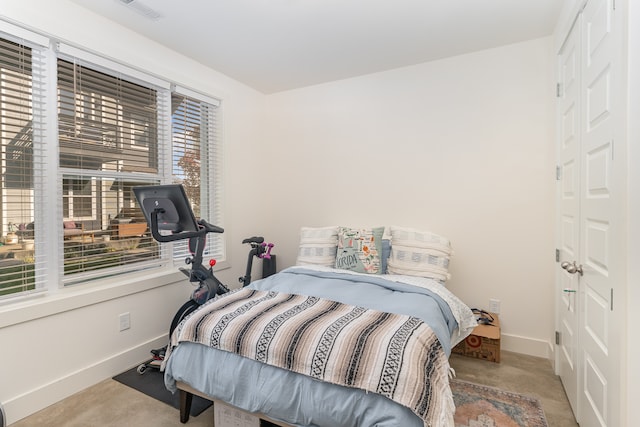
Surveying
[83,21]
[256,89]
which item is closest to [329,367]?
[83,21]

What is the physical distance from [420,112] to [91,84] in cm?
282

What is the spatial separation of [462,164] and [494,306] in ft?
4.34

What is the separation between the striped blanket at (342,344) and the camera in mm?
1357

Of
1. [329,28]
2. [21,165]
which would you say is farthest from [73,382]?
[329,28]

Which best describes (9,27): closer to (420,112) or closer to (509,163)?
(420,112)

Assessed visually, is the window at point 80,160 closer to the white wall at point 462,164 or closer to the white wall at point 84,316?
the white wall at point 84,316

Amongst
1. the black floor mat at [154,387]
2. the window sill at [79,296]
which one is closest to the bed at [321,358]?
the black floor mat at [154,387]

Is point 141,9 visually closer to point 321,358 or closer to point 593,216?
point 321,358

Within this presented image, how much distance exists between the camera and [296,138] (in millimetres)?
3922

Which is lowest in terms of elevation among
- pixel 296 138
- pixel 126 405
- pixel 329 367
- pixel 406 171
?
pixel 126 405

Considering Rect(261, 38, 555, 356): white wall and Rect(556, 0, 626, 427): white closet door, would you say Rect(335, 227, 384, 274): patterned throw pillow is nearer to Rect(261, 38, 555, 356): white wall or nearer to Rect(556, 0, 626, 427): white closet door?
Rect(261, 38, 555, 356): white wall

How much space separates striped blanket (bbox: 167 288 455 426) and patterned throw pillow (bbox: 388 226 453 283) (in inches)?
41.1

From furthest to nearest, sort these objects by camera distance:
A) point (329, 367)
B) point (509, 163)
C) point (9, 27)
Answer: point (509, 163) < point (9, 27) < point (329, 367)

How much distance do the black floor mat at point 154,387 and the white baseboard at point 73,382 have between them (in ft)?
0.26
